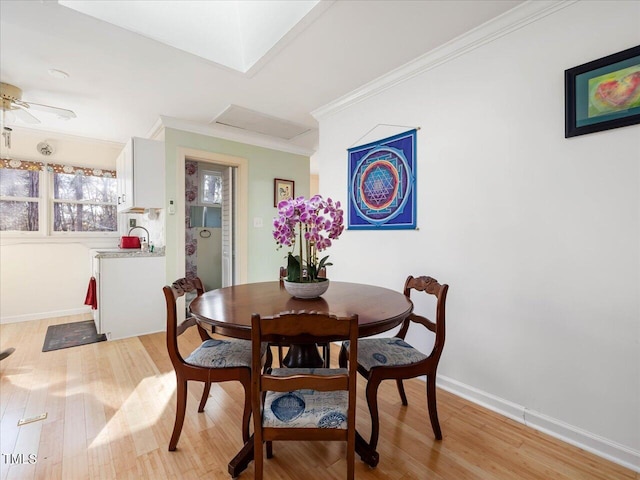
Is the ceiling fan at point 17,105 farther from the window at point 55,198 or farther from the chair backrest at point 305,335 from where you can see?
the chair backrest at point 305,335

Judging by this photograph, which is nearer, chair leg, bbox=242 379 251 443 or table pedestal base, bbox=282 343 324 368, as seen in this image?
chair leg, bbox=242 379 251 443

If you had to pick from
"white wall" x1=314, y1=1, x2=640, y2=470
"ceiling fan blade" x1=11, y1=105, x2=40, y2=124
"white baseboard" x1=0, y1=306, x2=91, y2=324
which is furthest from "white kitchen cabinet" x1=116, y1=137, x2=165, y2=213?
"white wall" x1=314, y1=1, x2=640, y2=470

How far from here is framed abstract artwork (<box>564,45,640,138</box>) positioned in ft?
4.48

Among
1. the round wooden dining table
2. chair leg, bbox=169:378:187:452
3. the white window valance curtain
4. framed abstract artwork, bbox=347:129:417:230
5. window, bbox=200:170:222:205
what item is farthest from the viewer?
window, bbox=200:170:222:205

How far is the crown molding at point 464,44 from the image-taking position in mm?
1633

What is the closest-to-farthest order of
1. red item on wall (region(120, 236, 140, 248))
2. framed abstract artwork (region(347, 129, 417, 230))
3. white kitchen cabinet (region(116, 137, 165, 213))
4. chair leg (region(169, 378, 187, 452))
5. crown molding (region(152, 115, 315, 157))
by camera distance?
chair leg (region(169, 378, 187, 452)), framed abstract artwork (region(347, 129, 417, 230)), white kitchen cabinet (region(116, 137, 165, 213)), crown molding (region(152, 115, 315, 157)), red item on wall (region(120, 236, 140, 248))

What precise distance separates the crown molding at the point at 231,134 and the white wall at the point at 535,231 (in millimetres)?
2240

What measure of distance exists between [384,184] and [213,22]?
1.78 m

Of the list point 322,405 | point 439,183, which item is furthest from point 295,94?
point 322,405

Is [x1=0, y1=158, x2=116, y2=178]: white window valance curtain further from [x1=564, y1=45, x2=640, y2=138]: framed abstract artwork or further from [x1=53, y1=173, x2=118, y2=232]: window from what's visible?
[x1=564, y1=45, x2=640, y2=138]: framed abstract artwork

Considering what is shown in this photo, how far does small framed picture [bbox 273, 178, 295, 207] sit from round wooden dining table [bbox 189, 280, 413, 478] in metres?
2.46

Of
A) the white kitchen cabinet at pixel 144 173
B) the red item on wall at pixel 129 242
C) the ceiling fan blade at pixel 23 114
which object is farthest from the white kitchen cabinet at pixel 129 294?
the ceiling fan blade at pixel 23 114

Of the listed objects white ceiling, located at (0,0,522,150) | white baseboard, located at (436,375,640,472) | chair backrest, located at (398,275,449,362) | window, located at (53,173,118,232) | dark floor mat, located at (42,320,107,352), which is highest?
white ceiling, located at (0,0,522,150)

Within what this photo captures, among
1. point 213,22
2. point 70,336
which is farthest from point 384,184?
point 70,336
